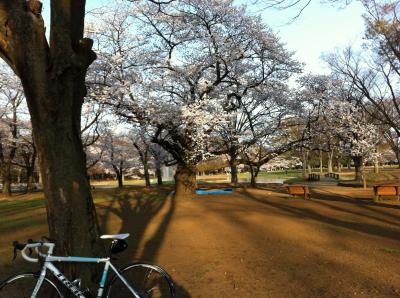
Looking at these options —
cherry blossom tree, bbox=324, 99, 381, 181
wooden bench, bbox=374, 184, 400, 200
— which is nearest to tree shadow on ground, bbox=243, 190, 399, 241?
wooden bench, bbox=374, 184, 400, 200

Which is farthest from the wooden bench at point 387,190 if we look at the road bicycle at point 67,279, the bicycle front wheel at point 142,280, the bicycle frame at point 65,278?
the bicycle frame at point 65,278

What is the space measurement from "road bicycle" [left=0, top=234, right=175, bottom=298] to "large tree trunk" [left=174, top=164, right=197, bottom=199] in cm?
1699

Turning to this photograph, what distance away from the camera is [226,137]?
85.2 ft

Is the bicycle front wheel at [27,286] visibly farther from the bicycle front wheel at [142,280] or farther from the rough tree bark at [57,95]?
the bicycle front wheel at [142,280]

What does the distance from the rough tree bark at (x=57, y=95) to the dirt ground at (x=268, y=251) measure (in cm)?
163

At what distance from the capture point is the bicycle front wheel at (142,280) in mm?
4801

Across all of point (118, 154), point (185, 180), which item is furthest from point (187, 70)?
point (118, 154)

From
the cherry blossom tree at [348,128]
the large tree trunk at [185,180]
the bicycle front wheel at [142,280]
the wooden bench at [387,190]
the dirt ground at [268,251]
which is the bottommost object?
the dirt ground at [268,251]

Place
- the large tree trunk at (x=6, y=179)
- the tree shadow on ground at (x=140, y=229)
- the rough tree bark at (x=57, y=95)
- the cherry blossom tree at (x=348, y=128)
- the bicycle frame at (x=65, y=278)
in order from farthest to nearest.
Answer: the large tree trunk at (x=6, y=179) < the cherry blossom tree at (x=348, y=128) < the tree shadow on ground at (x=140, y=229) < the rough tree bark at (x=57, y=95) < the bicycle frame at (x=65, y=278)

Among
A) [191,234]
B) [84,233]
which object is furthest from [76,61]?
[191,234]

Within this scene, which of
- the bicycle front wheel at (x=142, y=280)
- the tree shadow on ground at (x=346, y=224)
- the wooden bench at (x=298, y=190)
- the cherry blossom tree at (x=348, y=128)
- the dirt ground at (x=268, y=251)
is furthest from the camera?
the cherry blossom tree at (x=348, y=128)

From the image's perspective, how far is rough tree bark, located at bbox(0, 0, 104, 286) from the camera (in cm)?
514

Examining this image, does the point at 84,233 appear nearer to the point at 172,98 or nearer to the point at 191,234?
the point at 191,234

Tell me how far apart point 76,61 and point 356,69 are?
2674cm
